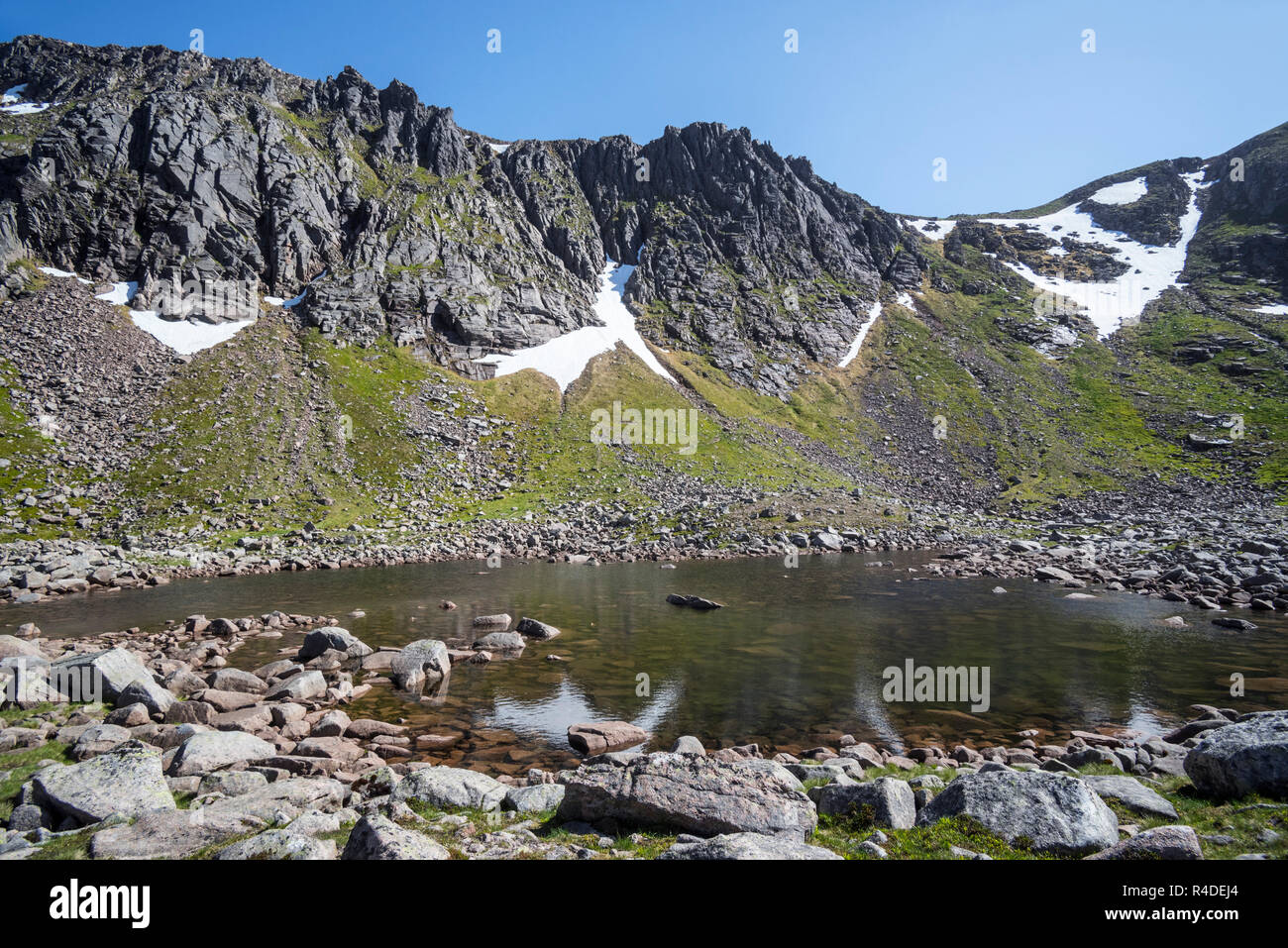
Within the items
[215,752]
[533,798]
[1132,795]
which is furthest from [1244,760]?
[215,752]

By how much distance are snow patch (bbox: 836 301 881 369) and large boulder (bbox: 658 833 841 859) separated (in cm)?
12653

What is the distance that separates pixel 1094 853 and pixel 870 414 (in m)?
110

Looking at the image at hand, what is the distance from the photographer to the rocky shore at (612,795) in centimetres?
899

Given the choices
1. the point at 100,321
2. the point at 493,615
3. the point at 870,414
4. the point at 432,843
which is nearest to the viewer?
the point at 432,843

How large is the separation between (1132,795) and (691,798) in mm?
8203

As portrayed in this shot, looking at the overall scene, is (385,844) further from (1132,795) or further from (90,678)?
(90,678)

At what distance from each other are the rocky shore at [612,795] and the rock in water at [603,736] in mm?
48

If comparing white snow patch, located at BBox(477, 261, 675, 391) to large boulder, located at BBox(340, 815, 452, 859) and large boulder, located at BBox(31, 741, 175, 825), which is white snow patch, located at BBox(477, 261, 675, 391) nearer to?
large boulder, located at BBox(31, 741, 175, 825)

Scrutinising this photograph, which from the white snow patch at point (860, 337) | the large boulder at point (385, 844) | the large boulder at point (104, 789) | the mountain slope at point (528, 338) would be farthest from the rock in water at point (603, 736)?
the white snow patch at point (860, 337)

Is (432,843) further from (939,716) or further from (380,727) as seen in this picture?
(939,716)

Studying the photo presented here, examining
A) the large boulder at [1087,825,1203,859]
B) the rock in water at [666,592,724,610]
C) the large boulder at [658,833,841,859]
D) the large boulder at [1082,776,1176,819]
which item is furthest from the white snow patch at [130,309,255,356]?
the large boulder at [1087,825,1203,859]

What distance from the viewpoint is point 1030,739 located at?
54.1 feet
